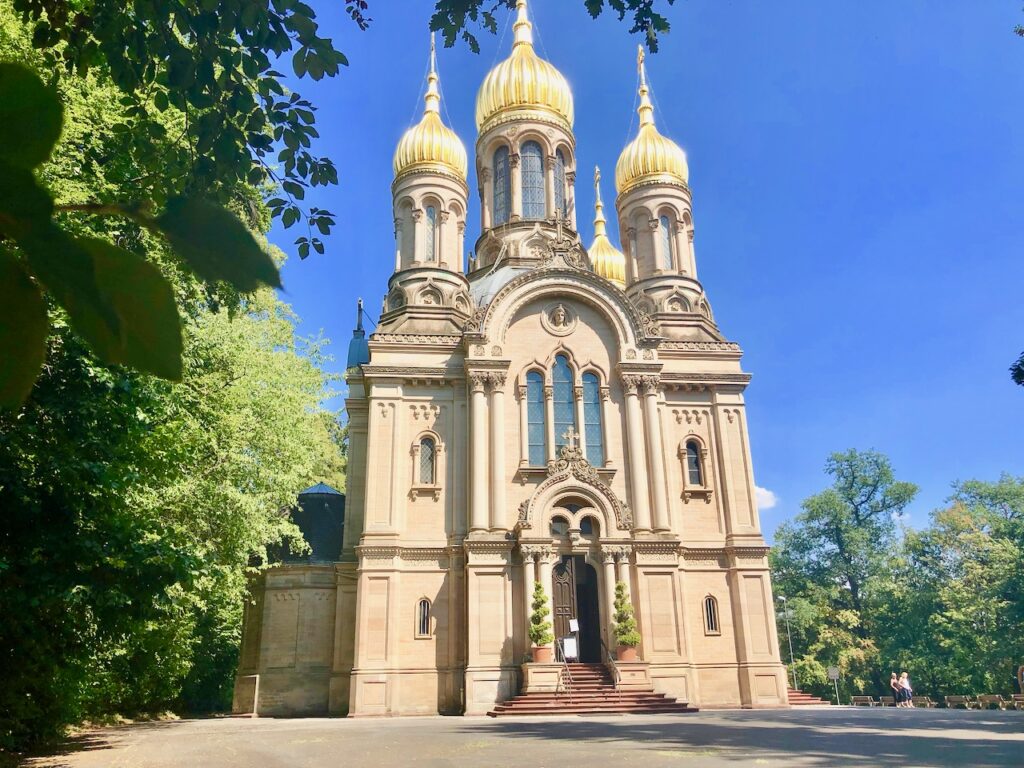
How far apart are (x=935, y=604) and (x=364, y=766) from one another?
35089 millimetres

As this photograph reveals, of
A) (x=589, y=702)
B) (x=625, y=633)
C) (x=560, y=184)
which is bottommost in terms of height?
(x=589, y=702)

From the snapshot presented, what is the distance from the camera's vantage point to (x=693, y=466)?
26141mm

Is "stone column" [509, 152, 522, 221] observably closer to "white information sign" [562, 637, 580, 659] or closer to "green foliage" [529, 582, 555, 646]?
"green foliage" [529, 582, 555, 646]

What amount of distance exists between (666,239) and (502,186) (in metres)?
6.95

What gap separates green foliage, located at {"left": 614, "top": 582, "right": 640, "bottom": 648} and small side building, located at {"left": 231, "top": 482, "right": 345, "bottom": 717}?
29.3ft

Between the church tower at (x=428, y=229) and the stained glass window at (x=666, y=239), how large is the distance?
24.7 ft

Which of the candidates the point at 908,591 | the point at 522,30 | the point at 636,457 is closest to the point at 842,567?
the point at 908,591

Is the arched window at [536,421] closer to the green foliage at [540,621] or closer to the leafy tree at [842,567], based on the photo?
the green foliage at [540,621]

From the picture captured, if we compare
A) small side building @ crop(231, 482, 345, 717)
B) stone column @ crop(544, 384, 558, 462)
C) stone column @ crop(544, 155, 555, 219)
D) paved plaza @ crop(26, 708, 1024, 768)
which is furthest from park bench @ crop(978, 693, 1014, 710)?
stone column @ crop(544, 155, 555, 219)

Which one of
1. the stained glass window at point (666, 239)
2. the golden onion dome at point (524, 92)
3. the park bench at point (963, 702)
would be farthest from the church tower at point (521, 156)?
the park bench at point (963, 702)

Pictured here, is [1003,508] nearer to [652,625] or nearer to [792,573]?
[792,573]

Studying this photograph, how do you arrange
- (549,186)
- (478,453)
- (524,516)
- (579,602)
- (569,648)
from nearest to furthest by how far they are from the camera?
(569,648) < (524,516) < (579,602) < (478,453) < (549,186)

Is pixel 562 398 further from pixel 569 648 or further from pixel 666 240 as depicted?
pixel 666 240

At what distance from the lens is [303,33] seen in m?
4.07
